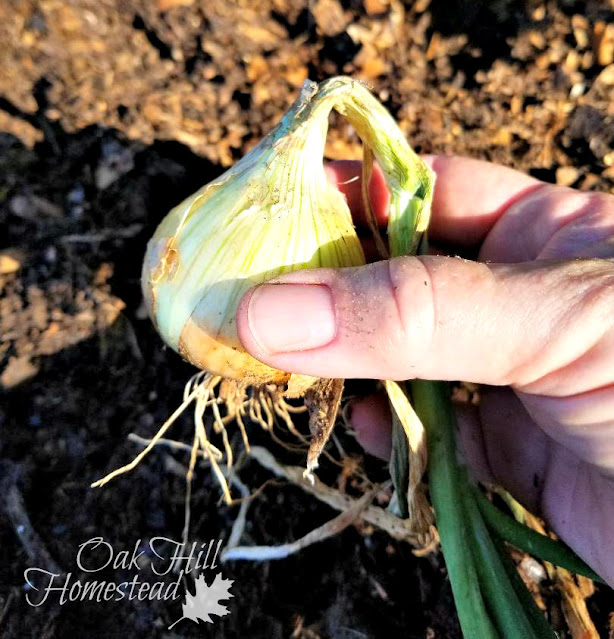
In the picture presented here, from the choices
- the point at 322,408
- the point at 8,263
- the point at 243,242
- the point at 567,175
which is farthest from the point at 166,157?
the point at 567,175

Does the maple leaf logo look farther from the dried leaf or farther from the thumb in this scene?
the thumb

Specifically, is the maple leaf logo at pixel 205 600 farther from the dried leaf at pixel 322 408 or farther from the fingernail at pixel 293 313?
the fingernail at pixel 293 313

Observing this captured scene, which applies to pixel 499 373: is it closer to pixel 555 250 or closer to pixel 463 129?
pixel 555 250

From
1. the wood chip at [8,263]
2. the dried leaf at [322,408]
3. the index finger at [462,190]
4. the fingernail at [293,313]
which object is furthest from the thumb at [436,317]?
the wood chip at [8,263]

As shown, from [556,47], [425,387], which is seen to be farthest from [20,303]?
[556,47]

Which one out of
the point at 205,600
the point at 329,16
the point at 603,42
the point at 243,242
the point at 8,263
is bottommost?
the point at 205,600

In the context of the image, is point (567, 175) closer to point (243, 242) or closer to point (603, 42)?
point (603, 42)
